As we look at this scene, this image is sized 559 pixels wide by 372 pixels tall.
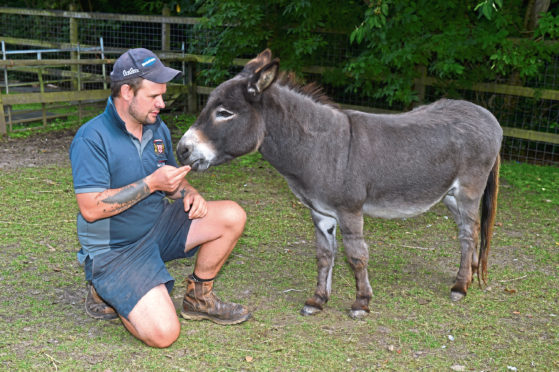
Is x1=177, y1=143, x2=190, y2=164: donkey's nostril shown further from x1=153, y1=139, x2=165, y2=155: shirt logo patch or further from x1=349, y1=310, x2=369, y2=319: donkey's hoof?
x1=349, y1=310, x2=369, y2=319: donkey's hoof

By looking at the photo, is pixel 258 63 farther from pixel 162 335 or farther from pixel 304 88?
pixel 162 335

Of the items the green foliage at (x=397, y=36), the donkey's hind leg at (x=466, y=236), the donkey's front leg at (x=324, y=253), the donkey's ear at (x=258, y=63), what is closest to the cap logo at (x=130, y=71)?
the donkey's ear at (x=258, y=63)

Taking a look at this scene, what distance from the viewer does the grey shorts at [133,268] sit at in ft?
11.5

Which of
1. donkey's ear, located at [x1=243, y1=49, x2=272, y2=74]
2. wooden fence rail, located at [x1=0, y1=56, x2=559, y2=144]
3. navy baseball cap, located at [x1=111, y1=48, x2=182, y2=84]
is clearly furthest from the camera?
wooden fence rail, located at [x1=0, y1=56, x2=559, y2=144]

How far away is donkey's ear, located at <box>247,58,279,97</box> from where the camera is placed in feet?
11.9

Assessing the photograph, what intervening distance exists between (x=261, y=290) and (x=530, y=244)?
107 inches

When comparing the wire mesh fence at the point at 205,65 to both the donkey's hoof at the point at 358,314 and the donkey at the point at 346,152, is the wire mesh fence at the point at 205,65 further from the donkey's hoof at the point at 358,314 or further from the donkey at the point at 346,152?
the donkey's hoof at the point at 358,314

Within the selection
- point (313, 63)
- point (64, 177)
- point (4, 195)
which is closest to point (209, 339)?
point (4, 195)

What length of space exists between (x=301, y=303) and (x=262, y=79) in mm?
1661

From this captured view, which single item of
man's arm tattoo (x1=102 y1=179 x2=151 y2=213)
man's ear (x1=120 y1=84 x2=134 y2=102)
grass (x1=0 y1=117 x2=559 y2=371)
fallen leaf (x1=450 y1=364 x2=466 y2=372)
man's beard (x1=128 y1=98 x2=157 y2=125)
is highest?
man's ear (x1=120 y1=84 x2=134 y2=102)

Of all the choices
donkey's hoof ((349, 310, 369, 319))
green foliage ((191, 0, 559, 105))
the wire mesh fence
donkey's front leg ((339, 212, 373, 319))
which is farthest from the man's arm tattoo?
the wire mesh fence

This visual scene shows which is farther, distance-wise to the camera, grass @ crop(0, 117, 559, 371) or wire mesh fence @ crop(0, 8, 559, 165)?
wire mesh fence @ crop(0, 8, 559, 165)

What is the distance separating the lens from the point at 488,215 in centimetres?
459

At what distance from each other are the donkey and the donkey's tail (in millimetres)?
126
